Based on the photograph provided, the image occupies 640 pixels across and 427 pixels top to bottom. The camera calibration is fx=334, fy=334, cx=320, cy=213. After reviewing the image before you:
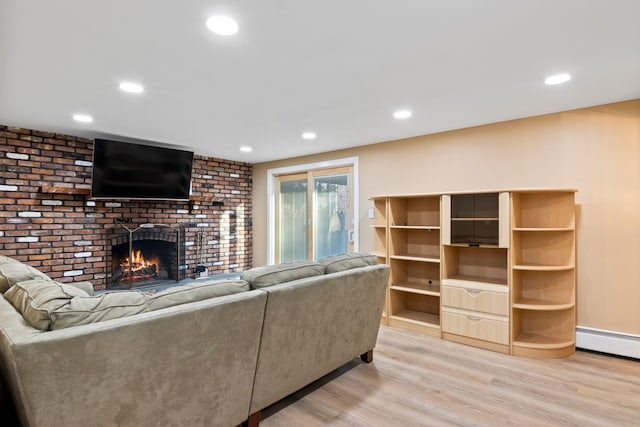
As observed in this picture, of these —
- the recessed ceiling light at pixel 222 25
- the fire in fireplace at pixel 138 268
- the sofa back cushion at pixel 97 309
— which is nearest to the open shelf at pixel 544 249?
the recessed ceiling light at pixel 222 25

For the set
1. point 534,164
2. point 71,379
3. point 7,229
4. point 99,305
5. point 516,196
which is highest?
point 534,164

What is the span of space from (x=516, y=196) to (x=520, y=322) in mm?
1294

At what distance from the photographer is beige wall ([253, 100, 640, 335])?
9.84ft

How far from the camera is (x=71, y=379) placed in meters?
1.28

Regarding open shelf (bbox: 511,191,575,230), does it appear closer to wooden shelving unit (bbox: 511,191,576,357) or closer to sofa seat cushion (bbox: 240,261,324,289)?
wooden shelving unit (bbox: 511,191,576,357)

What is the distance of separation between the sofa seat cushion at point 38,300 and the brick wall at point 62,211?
285 cm

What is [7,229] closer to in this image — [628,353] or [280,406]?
[280,406]

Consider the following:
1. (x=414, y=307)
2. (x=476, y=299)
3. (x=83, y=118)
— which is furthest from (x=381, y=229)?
(x=83, y=118)

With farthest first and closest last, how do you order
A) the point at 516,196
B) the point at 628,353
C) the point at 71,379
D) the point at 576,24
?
the point at 516,196, the point at 628,353, the point at 576,24, the point at 71,379

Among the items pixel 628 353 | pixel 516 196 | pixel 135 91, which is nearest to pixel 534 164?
pixel 516 196

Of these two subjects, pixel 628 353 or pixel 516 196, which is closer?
pixel 628 353

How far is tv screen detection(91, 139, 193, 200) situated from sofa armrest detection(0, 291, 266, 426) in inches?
125

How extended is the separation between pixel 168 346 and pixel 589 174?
12.4 feet

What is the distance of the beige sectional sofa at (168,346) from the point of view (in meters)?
1.27
